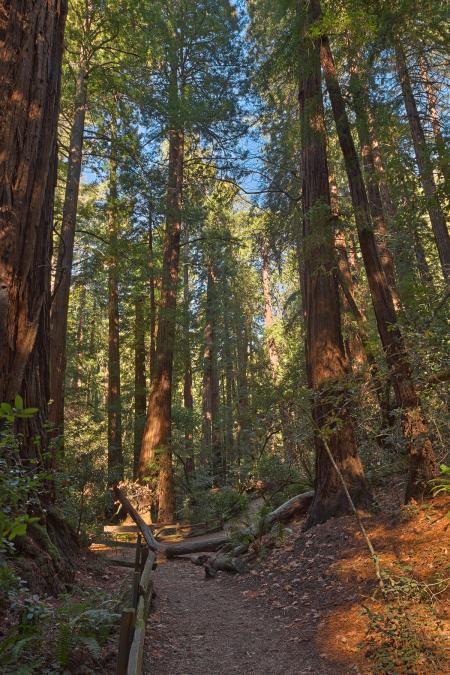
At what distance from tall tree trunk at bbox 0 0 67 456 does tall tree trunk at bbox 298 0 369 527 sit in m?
4.10

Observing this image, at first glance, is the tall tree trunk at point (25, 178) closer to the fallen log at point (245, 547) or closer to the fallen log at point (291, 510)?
the fallen log at point (245, 547)

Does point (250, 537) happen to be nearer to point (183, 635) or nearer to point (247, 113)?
point (183, 635)

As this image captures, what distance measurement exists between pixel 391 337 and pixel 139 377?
48.2 feet

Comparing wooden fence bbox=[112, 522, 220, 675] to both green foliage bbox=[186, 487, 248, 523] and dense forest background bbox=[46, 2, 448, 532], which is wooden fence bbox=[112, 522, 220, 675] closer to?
dense forest background bbox=[46, 2, 448, 532]

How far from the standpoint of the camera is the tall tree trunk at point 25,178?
15.6 ft

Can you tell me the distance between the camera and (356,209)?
24.6ft

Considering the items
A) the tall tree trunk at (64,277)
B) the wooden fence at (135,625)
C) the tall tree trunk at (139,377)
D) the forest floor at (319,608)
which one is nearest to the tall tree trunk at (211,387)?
the tall tree trunk at (139,377)

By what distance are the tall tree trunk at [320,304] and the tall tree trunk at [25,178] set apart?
4.10m

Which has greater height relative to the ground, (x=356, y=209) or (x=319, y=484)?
(x=356, y=209)

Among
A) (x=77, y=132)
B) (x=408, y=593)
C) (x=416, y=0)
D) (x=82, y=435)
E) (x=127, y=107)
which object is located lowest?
(x=408, y=593)

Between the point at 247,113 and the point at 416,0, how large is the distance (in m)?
9.37

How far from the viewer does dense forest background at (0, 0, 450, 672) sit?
512 cm

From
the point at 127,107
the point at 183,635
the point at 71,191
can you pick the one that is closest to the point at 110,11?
the point at 127,107

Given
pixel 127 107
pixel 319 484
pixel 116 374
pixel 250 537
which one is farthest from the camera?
pixel 116 374
